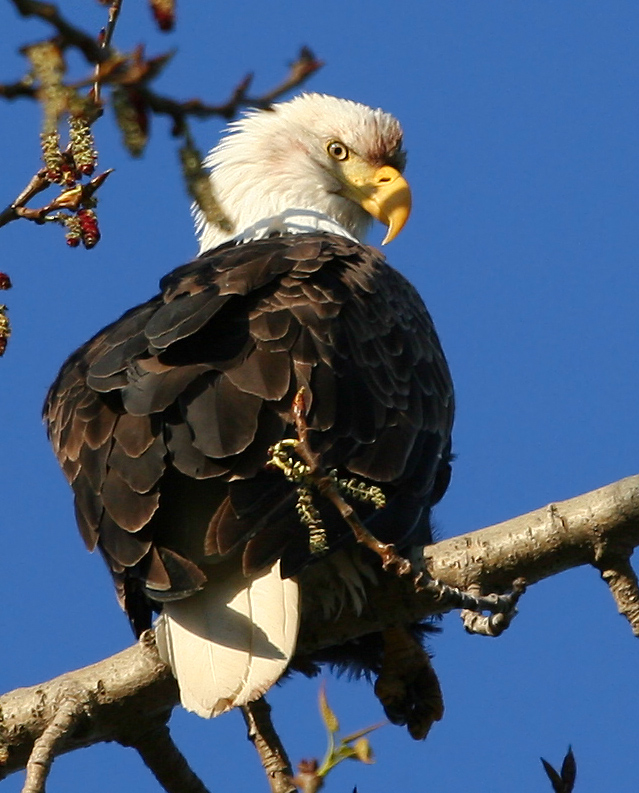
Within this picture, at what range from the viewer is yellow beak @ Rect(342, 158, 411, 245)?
22.4 feet

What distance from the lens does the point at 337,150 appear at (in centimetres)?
705

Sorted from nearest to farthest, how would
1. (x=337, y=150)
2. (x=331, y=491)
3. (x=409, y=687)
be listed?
(x=331, y=491) → (x=409, y=687) → (x=337, y=150)

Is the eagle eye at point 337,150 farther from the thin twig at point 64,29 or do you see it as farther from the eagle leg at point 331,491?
the thin twig at point 64,29

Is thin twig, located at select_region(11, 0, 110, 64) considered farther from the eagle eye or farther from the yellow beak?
the eagle eye

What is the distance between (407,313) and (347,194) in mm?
1767

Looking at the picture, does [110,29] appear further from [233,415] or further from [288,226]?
[288,226]

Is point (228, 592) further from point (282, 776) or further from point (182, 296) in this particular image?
point (182, 296)

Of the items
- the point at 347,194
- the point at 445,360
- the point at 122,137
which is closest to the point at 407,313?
the point at 445,360

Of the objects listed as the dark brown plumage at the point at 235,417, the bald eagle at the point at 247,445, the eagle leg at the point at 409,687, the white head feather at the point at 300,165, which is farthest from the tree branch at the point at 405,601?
the white head feather at the point at 300,165

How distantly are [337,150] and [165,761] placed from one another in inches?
135

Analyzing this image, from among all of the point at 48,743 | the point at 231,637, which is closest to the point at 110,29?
the point at 231,637

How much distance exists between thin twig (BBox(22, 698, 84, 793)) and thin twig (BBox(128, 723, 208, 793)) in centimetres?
Result: 33

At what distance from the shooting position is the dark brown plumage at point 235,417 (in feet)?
13.8

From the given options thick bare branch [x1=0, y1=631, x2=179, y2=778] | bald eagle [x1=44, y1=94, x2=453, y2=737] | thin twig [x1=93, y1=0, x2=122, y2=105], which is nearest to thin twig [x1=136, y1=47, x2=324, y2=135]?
thin twig [x1=93, y1=0, x2=122, y2=105]
